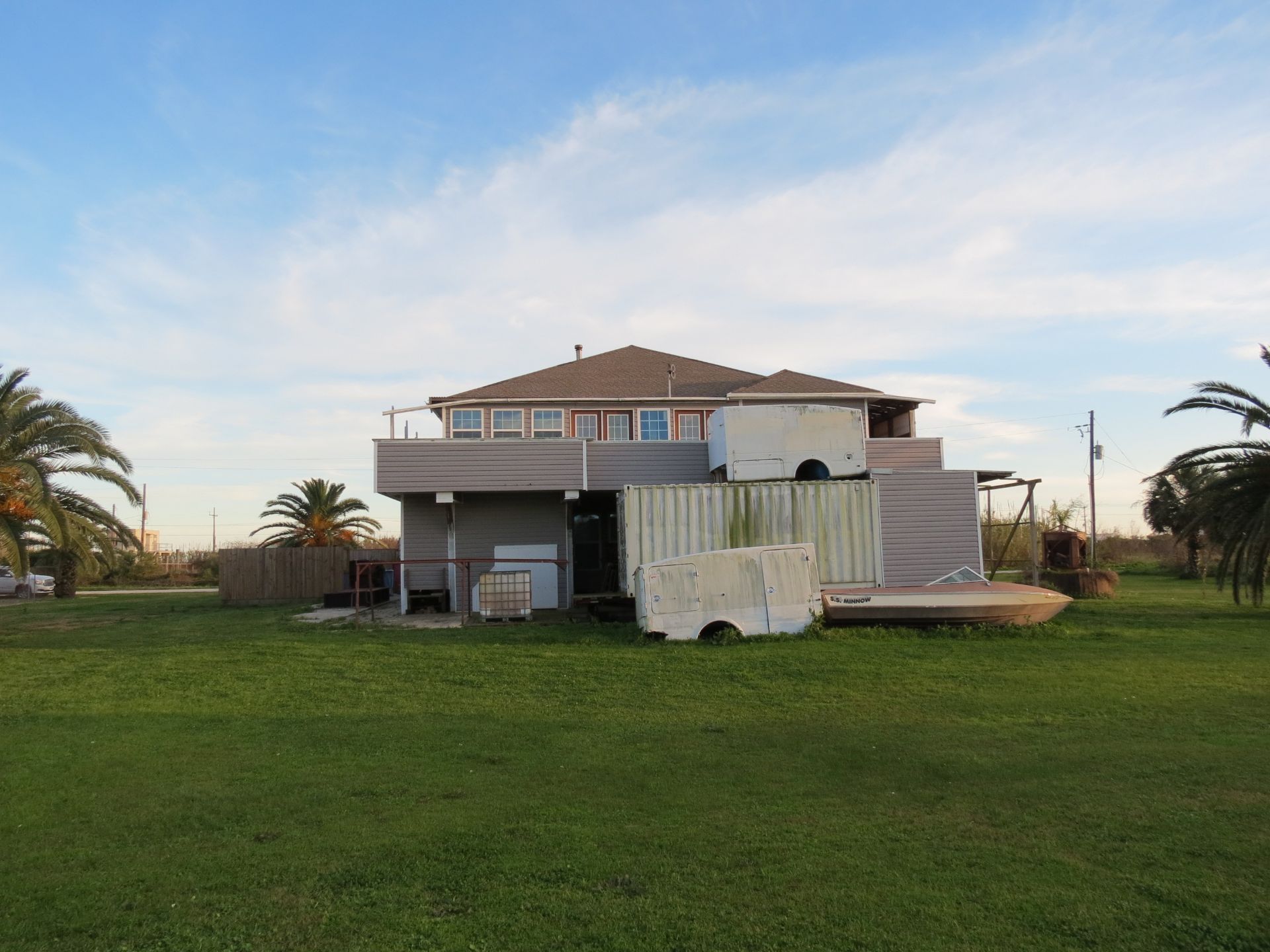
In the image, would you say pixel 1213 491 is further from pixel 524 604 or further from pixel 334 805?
pixel 334 805

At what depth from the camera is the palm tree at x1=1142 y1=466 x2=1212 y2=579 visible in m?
19.9

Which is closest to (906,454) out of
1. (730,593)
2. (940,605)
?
(940,605)

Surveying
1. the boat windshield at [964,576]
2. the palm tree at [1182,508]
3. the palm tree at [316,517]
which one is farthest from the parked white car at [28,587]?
the palm tree at [1182,508]

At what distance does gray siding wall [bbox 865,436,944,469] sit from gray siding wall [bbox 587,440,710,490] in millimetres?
4297

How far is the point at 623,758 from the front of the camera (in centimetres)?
798

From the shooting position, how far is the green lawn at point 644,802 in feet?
14.6

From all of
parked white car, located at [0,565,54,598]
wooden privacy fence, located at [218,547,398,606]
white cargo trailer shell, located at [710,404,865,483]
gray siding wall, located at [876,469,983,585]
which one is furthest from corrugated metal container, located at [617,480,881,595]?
parked white car, located at [0,565,54,598]

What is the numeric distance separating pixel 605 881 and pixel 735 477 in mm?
15914

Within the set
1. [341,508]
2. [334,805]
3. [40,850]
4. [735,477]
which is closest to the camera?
[40,850]

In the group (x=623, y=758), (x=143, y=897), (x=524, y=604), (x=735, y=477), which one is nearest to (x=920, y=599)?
(x=735, y=477)

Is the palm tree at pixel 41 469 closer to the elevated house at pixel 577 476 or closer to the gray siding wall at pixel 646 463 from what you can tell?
the elevated house at pixel 577 476

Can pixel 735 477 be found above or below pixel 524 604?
above

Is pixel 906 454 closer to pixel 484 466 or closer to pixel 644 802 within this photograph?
pixel 484 466

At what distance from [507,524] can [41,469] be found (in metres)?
9.79
